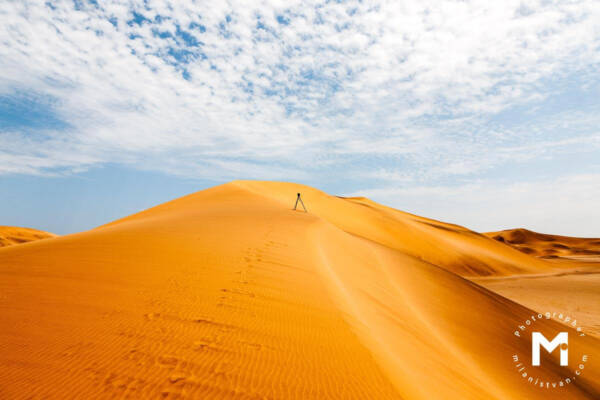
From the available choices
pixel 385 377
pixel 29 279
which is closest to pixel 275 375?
pixel 385 377

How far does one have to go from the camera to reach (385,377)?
10.0 feet

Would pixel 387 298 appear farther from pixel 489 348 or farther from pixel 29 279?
pixel 29 279

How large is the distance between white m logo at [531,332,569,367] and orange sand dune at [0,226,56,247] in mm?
37472

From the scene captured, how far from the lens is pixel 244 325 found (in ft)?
12.3

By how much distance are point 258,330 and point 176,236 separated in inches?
181
